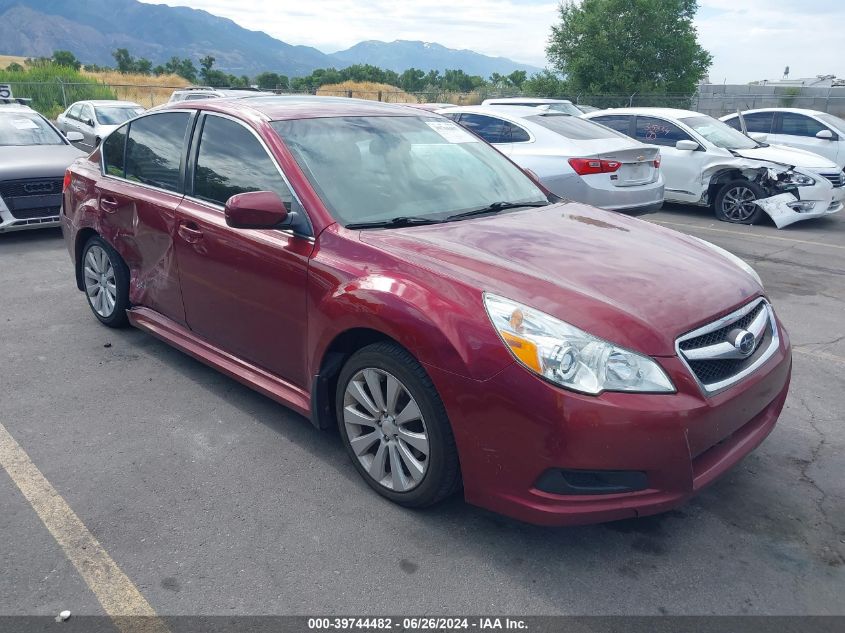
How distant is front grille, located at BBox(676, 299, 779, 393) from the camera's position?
2.73 m

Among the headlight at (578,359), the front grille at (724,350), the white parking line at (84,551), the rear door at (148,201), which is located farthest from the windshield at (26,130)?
the front grille at (724,350)

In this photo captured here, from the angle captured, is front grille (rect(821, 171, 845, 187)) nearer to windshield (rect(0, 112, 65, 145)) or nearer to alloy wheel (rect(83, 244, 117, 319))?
alloy wheel (rect(83, 244, 117, 319))

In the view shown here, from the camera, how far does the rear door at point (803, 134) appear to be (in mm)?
13398

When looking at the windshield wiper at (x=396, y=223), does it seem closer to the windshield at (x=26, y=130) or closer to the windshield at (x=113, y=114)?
the windshield at (x=26, y=130)

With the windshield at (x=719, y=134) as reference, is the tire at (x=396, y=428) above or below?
below

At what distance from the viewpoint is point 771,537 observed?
117 inches

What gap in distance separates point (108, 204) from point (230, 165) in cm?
147

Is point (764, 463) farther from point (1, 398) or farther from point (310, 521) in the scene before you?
point (1, 398)

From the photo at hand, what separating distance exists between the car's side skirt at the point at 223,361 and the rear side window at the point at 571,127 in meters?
5.88

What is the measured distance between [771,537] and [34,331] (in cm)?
513

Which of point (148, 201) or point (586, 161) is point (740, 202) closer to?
point (586, 161)

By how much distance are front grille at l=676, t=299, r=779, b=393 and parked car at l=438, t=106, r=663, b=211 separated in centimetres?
494

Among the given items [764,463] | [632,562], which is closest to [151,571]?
[632,562]

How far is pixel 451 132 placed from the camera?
4.43 meters
